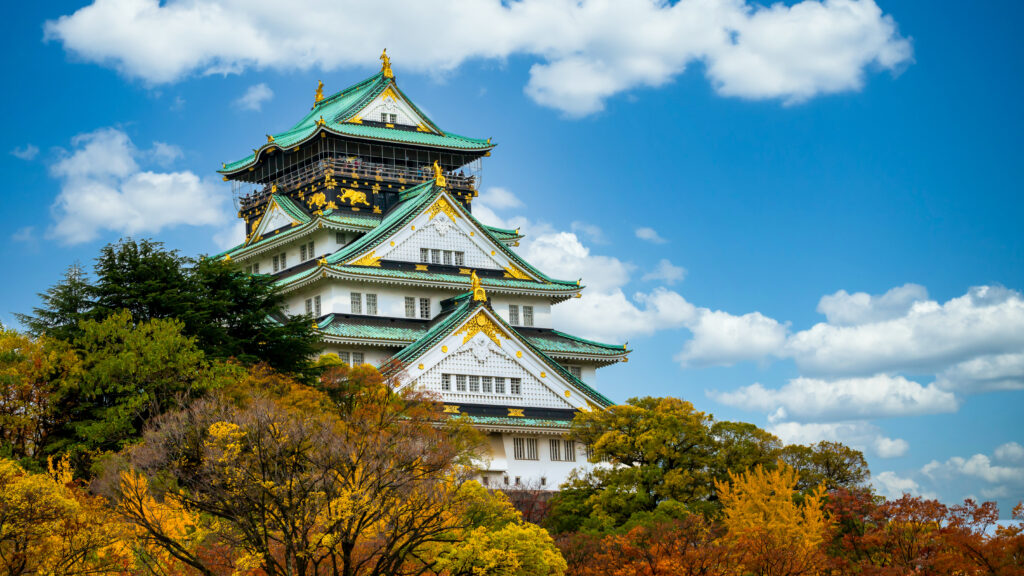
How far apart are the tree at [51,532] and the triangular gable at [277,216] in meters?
36.2

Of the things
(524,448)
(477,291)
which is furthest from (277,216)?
(524,448)

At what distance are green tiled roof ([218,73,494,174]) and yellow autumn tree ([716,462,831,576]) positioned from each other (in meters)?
34.2

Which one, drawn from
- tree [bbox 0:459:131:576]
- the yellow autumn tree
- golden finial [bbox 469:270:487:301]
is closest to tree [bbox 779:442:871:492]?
the yellow autumn tree

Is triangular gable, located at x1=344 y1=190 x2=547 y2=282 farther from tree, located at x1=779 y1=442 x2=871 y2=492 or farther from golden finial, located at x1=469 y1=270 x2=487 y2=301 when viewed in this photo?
tree, located at x1=779 y1=442 x2=871 y2=492

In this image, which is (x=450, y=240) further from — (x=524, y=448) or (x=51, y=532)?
(x=51, y=532)

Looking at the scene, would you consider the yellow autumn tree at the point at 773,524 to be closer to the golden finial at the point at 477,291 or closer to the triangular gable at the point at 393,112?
the golden finial at the point at 477,291

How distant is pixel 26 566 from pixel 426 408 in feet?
64.3

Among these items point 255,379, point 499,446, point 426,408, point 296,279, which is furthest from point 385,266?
point 255,379

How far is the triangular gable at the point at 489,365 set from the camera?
205ft

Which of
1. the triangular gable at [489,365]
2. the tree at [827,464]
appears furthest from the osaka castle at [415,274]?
the tree at [827,464]

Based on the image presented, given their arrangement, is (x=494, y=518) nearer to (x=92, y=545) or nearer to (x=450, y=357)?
(x=92, y=545)

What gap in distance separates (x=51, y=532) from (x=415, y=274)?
33.9 m

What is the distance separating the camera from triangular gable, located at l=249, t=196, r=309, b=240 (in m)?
74.1

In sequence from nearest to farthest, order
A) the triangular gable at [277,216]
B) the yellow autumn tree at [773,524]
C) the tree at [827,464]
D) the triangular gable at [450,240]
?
1. the yellow autumn tree at [773,524]
2. the tree at [827,464]
3. the triangular gable at [450,240]
4. the triangular gable at [277,216]
